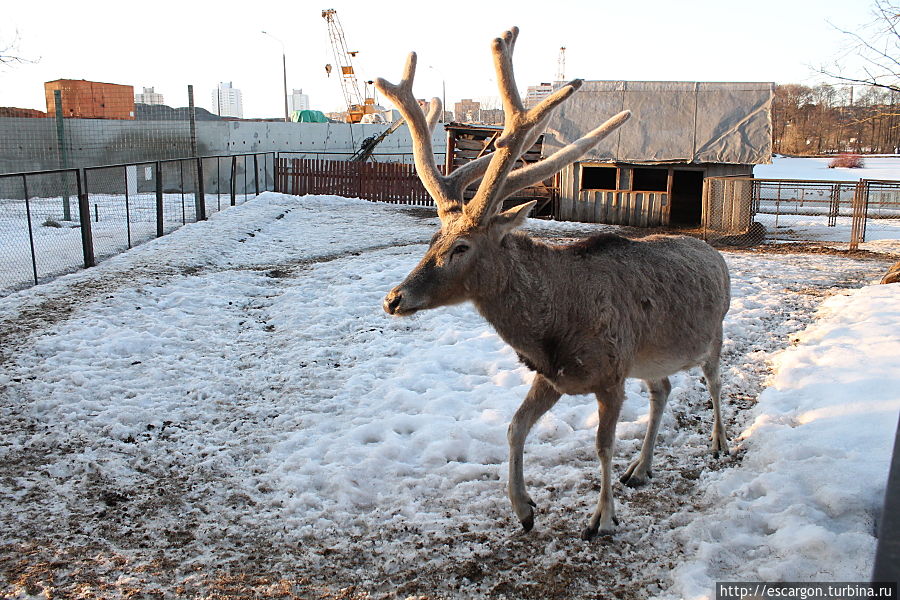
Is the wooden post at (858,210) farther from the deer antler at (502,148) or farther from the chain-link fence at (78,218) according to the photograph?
the chain-link fence at (78,218)

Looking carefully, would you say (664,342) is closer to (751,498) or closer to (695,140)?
(751,498)

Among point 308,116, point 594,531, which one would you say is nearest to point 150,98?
point 308,116

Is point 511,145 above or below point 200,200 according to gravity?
above

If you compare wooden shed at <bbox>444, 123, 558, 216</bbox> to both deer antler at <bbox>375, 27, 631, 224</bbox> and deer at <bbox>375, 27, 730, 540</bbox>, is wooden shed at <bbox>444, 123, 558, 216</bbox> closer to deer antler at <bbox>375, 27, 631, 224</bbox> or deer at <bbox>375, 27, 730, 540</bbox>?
deer antler at <bbox>375, 27, 631, 224</bbox>

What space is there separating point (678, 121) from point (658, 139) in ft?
2.36

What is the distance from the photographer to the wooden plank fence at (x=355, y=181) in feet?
86.7

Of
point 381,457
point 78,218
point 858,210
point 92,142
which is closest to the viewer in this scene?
point 381,457

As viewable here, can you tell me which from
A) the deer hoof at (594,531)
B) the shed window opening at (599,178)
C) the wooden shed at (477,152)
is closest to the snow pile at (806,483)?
the deer hoof at (594,531)

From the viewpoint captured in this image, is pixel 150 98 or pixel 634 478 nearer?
pixel 634 478

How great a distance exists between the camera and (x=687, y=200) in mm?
21344

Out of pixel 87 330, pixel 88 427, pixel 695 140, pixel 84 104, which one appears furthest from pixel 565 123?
pixel 84 104

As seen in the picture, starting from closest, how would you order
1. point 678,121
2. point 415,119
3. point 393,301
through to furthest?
1. point 393,301
2. point 415,119
3. point 678,121

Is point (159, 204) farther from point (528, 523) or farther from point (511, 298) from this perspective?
point (528, 523)

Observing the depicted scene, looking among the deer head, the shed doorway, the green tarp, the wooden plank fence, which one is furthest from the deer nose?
the green tarp
